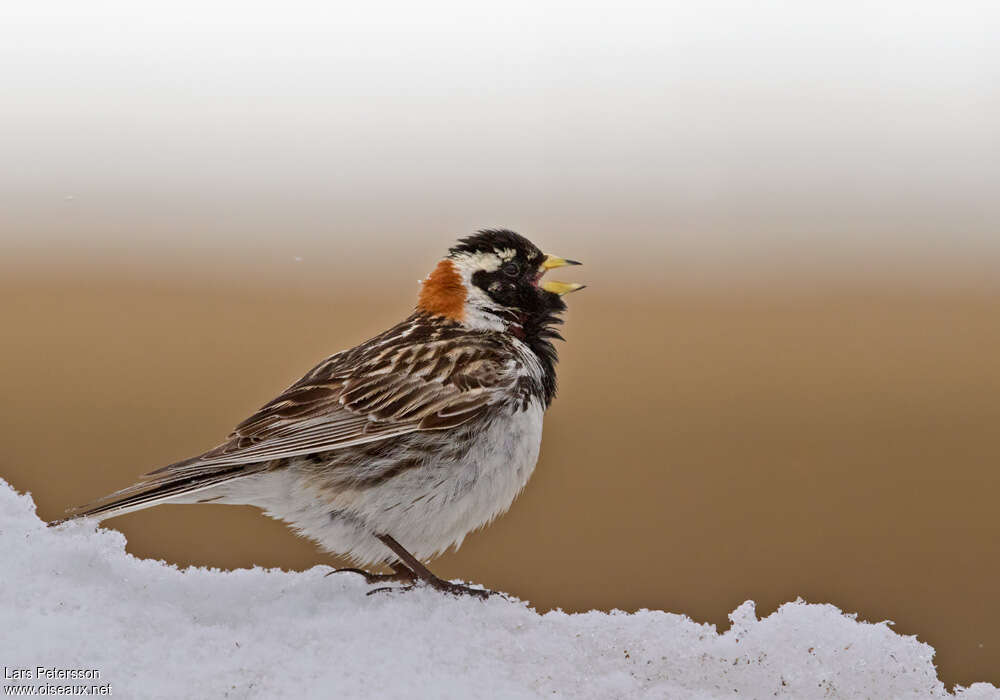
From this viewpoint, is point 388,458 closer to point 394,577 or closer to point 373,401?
point 373,401

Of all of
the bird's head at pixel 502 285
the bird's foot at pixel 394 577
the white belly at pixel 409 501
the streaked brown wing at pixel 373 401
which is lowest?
the bird's foot at pixel 394 577

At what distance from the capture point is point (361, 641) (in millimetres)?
4570

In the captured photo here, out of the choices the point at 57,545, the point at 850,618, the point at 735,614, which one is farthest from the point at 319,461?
the point at 850,618

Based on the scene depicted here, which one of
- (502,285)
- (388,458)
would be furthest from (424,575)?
(502,285)

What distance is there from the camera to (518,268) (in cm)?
595

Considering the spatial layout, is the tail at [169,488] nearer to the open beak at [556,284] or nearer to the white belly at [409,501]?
the white belly at [409,501]

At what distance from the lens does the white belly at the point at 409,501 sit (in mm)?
5020

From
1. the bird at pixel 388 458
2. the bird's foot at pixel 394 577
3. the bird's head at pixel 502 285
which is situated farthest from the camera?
the bird's head at pixel 502 285

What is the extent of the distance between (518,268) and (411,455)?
4.60 ft

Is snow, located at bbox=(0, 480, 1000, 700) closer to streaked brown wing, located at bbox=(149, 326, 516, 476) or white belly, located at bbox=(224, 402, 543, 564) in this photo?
white belly, located at bbox=(224, 402, 543, 564)

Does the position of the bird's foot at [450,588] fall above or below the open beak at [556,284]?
below

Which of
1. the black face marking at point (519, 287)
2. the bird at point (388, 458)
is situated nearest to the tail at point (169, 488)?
the bird at point (388, 458)

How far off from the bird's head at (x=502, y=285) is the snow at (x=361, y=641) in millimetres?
Answer: 1570

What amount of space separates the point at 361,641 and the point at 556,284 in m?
2.28
